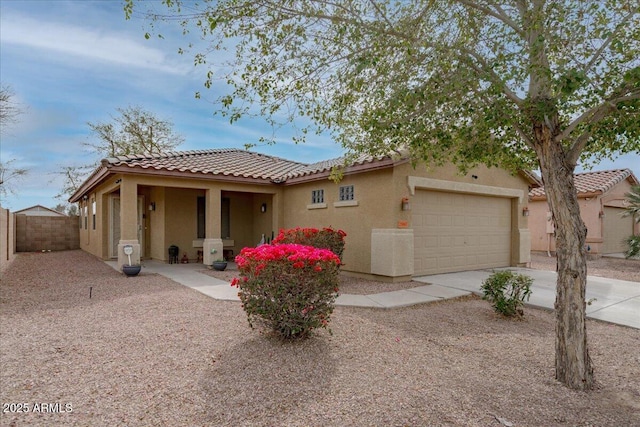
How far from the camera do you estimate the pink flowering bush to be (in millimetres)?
4520

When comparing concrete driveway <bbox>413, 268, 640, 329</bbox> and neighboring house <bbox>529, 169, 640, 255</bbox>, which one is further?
neighboring house <bbox>529, 169, 640, 255</bbox>

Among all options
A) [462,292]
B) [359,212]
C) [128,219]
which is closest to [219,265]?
[128,219]

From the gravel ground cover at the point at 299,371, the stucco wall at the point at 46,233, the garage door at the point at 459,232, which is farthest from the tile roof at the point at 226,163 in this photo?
the stucco wall at the point at 46,233

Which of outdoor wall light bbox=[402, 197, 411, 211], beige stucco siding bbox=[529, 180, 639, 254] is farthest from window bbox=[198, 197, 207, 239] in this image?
beige stucco siding bbox=[529, 180, 639, 254]

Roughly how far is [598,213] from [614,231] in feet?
8.69

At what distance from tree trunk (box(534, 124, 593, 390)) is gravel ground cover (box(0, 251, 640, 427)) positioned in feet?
0.73

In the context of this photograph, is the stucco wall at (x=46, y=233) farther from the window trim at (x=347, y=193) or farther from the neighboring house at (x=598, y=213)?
the neighboring house at (x=598, y=213)

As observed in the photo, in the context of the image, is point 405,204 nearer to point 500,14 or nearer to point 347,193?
point 347,193

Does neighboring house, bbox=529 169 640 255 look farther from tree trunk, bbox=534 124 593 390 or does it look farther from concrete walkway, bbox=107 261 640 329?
tree trunk, bbox=534 124 593 390

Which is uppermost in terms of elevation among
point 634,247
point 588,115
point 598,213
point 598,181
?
point 598,181

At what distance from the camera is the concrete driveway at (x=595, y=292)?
6.52 m

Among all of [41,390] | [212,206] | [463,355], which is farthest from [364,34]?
[212,206]

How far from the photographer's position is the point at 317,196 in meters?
11.9

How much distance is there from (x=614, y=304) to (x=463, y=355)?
16.3 ft
